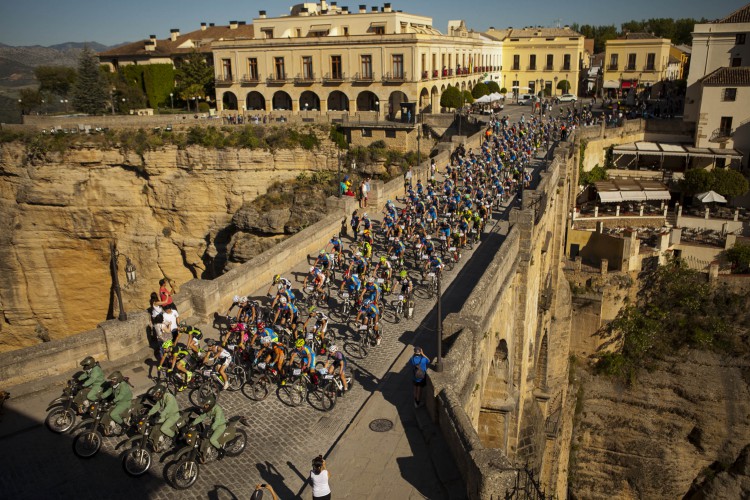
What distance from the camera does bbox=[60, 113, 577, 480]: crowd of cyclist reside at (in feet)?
35.5

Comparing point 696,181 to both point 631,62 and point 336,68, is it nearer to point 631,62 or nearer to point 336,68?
point 336,68

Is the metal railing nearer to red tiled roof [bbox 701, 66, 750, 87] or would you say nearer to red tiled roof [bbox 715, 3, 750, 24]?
red tiled roof [bbox 701, 66, 750, 87]

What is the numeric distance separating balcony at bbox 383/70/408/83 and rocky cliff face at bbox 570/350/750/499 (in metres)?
25.1

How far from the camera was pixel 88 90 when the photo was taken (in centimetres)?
4684

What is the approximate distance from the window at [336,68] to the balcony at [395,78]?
3782 mm

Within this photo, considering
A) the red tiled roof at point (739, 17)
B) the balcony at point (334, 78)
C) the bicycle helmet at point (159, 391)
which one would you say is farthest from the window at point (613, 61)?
the bicycle helmet at point (159, 391)

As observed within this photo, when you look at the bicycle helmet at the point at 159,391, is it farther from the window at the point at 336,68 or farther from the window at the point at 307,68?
the window at the point at 307,68

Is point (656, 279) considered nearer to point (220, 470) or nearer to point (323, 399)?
point (323, 399)

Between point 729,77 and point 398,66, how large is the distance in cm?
2427

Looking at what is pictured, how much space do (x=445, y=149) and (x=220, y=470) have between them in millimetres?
24869

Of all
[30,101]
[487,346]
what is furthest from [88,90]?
[487,346]

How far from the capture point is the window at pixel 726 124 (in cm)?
4434

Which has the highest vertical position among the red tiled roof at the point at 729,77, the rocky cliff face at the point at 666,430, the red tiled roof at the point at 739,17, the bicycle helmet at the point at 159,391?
the red tiled roof at the point at 739,17

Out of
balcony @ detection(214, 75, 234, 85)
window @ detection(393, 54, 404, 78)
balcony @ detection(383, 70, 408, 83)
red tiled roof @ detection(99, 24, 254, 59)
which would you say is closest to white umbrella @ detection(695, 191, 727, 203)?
balcony @ detection(383, 70, 408, 83)
